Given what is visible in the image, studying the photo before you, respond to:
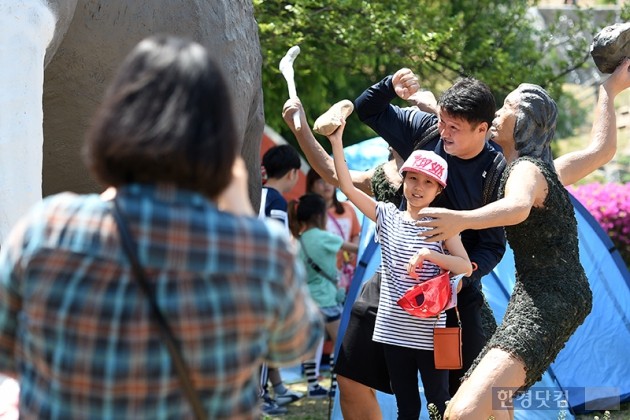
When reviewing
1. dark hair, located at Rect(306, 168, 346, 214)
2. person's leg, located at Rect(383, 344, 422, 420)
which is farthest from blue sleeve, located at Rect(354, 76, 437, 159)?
dark hair, located at Rect(306, 168, 346, 214)

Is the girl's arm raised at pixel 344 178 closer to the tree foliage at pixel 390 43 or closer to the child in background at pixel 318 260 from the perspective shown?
the child in background at pixel 318 260

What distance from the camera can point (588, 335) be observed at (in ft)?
19.5

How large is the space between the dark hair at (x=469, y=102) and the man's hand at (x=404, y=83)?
1.04 ft

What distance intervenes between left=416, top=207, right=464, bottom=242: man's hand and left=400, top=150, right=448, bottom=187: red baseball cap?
41cm

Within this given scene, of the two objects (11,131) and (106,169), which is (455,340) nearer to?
(11,131)

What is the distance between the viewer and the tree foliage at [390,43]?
7.02 metres

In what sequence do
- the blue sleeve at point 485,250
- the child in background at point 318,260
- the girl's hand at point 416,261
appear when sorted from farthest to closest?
1. the child in background at point 318,260
2. the blue sleeve at point 485,250
3. the girl's hand at point 416,261

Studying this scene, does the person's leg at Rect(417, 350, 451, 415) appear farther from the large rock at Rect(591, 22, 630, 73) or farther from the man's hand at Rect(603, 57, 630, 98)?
the large rock at Rect(591, 22, 630, 73)

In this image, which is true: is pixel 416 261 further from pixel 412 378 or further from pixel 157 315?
pixel 157 315

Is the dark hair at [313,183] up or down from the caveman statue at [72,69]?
down

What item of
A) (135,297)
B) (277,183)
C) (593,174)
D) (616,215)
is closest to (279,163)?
(277,183)

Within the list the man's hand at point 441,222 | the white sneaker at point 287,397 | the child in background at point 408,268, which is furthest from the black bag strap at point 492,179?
the white sneaker at point 287,397

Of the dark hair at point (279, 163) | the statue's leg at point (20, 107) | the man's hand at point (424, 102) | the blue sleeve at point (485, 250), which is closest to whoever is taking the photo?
the statue's leg at point (20, 107)

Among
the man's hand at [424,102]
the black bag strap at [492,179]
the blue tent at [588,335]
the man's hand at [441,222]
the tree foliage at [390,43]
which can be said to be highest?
the tree foliage at [390,43]
